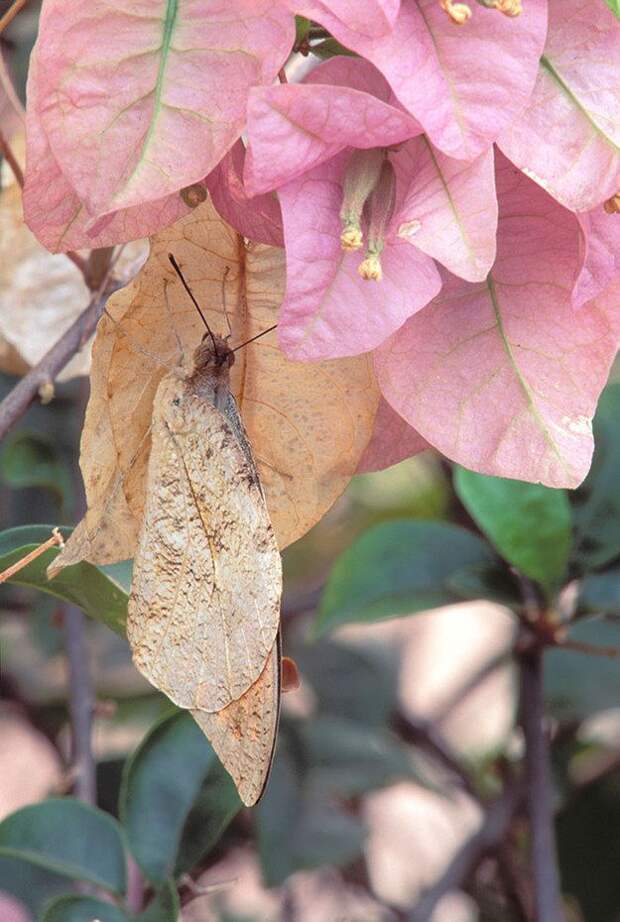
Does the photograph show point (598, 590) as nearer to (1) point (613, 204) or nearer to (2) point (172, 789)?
(2) point (172, 789)

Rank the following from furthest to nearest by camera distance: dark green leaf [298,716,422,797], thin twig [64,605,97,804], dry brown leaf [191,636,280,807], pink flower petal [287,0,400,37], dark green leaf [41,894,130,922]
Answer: dark green leaf [298,716,422,797] → thin twig [64,605,97,804] → dark green leaf [41,894,130,922] → dry brown leaf [191,636,280,807] → pink flower petal [287,0,400,37]

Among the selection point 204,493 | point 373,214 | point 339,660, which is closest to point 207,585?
point 204,493

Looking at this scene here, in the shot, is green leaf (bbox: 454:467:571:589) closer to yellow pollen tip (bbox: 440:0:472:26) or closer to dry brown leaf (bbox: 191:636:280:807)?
dry brown leaf (bbox: 191:636:280:807)

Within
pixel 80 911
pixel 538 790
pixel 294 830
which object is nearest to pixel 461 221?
pixel 80 911

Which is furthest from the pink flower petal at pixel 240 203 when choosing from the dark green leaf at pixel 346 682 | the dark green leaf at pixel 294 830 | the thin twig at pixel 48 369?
the dark green leaf at pixel 346 682

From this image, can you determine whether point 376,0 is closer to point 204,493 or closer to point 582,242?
point 582,242

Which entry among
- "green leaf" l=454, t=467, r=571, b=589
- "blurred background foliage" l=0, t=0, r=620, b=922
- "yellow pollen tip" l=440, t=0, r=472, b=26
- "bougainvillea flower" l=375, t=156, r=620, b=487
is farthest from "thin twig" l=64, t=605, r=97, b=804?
"yellow pollen tip" l=440, t=0, r=472, b=26
